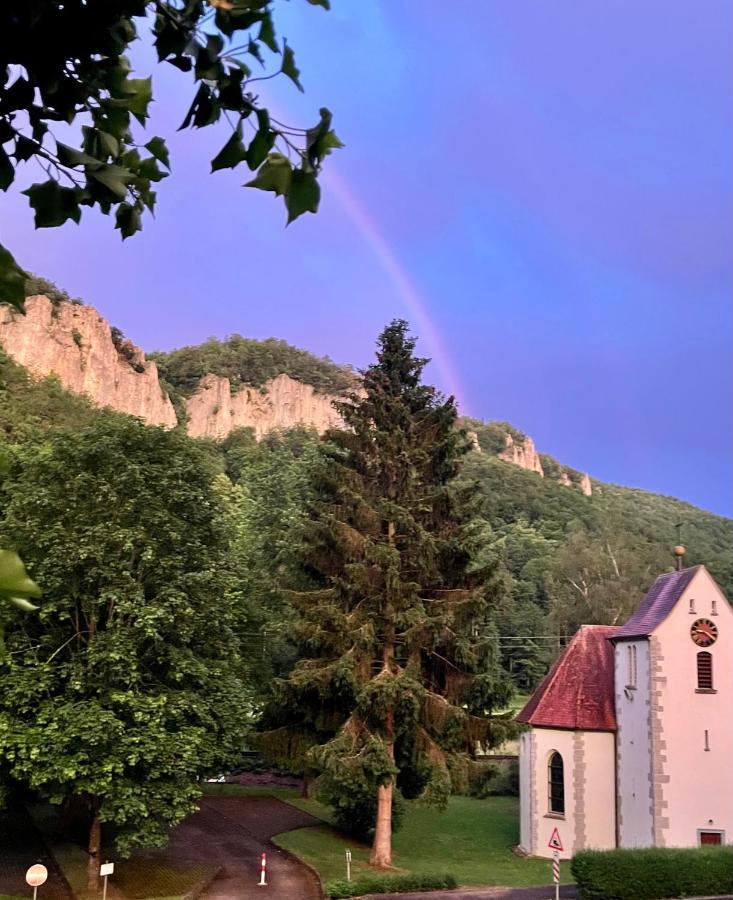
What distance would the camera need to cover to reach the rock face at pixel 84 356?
3981 inches

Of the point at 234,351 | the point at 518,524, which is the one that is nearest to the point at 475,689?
the point at 518,524

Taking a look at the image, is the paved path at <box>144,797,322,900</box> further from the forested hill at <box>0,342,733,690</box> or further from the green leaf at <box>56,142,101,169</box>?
the green leaf at <box>56,142,101,169</box>

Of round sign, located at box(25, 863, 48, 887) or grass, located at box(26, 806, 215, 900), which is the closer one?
round sign, located at box(25, 863, 48, 887)

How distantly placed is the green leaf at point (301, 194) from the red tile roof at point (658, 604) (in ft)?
84.0

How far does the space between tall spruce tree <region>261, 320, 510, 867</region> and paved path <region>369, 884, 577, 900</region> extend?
2.68 meters

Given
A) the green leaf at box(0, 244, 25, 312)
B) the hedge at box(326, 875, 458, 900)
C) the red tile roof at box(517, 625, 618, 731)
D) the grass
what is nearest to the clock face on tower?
the red tile roof at box(517, 625, 618, 731)

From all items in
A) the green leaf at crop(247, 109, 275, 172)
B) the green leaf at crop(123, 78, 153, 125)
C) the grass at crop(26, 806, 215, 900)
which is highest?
the green leaf at crop(123, 78, 153, 125)

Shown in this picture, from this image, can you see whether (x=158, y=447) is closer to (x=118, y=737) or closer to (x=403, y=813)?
(x=118, y=737)

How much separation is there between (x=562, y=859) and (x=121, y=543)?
16769 millimetres

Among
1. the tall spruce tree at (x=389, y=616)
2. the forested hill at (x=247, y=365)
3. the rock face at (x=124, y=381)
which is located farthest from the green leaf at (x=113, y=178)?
the forested hill at (x=247, y=365)

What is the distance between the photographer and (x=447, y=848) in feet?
88.5

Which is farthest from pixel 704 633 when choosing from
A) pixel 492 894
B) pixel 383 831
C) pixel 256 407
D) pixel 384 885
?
pixel 256 407

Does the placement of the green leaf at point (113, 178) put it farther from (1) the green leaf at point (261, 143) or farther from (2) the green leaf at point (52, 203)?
(1) the green leaf at point (261, 143)

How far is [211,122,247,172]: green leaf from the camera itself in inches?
100
